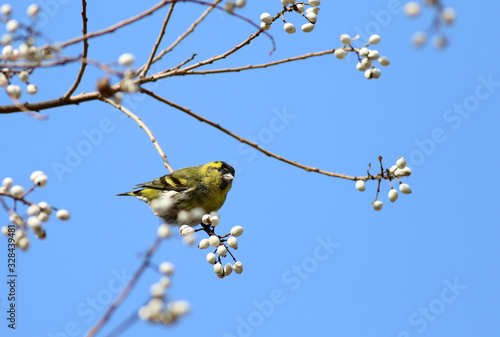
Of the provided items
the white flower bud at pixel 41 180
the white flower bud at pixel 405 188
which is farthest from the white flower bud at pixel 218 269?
the white flower bud at pixel 41 180

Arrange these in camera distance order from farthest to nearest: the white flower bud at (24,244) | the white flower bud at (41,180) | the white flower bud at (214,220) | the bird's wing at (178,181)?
the bird's wing at (178,181)
the white flower bud at (214,220)
the white flower bud at (41,180)
the white flower bud at (24,244)

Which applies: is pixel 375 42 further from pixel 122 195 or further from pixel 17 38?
pixel 122 195

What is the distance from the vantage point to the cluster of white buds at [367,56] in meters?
3.14

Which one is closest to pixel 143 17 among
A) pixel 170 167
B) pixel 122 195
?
pixel 170 167

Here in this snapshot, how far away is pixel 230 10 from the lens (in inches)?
96.2

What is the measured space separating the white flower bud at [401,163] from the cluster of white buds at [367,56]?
0.54 meters

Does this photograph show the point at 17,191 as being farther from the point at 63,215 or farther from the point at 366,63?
the point at 366,63

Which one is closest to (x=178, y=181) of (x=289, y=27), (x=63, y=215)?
(x=289, y=27)

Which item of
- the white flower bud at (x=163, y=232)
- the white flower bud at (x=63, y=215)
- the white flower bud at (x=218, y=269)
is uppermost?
the white flower bud at (x=63, y=215)

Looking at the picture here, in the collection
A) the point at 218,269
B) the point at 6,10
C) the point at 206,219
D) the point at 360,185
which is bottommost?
the point at 360,185

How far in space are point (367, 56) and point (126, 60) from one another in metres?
1.68

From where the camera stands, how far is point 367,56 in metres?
3.18

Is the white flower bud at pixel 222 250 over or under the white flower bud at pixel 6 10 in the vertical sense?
under

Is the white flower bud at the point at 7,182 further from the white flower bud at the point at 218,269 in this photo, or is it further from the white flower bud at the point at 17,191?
the white flower bud at the point at 218,269
